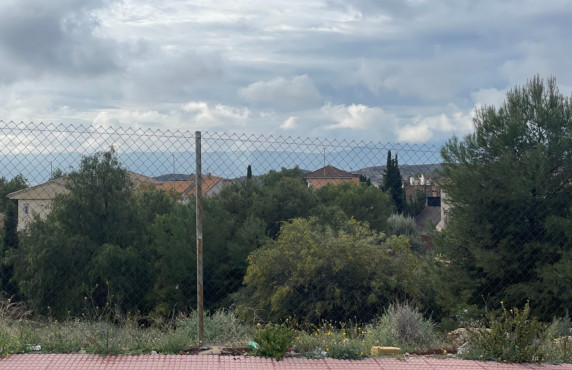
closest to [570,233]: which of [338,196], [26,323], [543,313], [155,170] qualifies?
[543,313]

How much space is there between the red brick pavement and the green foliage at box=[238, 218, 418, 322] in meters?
12.5

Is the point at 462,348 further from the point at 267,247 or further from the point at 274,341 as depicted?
the point at 267,247

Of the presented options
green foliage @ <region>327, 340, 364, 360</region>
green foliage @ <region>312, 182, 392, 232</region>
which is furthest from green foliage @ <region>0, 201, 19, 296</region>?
green foliage @ <region>312, 182, 392, 232</region>

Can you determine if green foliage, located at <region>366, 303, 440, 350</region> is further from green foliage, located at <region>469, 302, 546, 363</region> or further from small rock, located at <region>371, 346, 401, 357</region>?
green foliage, located at <region>469, 302, 546, 363</region>

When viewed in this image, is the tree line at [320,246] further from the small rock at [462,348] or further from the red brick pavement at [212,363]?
the small rock at [462,348]

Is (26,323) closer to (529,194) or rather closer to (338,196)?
(529,194)

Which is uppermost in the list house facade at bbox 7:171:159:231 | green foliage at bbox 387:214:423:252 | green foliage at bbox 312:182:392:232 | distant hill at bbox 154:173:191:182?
distant hill at bbox 154:173:191:182

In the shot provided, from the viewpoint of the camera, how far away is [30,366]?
4.93 metres

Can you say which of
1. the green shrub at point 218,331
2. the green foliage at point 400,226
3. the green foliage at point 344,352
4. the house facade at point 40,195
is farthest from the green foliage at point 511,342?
the green foliage at point 400,226

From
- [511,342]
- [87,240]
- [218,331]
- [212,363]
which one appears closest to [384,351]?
[511,342]

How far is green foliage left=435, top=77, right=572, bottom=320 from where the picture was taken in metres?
9.04

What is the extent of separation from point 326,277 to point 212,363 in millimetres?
15464

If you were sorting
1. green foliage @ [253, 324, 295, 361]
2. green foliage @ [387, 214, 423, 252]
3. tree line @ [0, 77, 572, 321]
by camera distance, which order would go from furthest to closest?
green foliage @ [387, 214, 423, 252] → tree line @ [0, 77, 572, 321] → green foliage @ [253, 324, 295, 361]

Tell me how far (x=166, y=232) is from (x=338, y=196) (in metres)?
26.3
